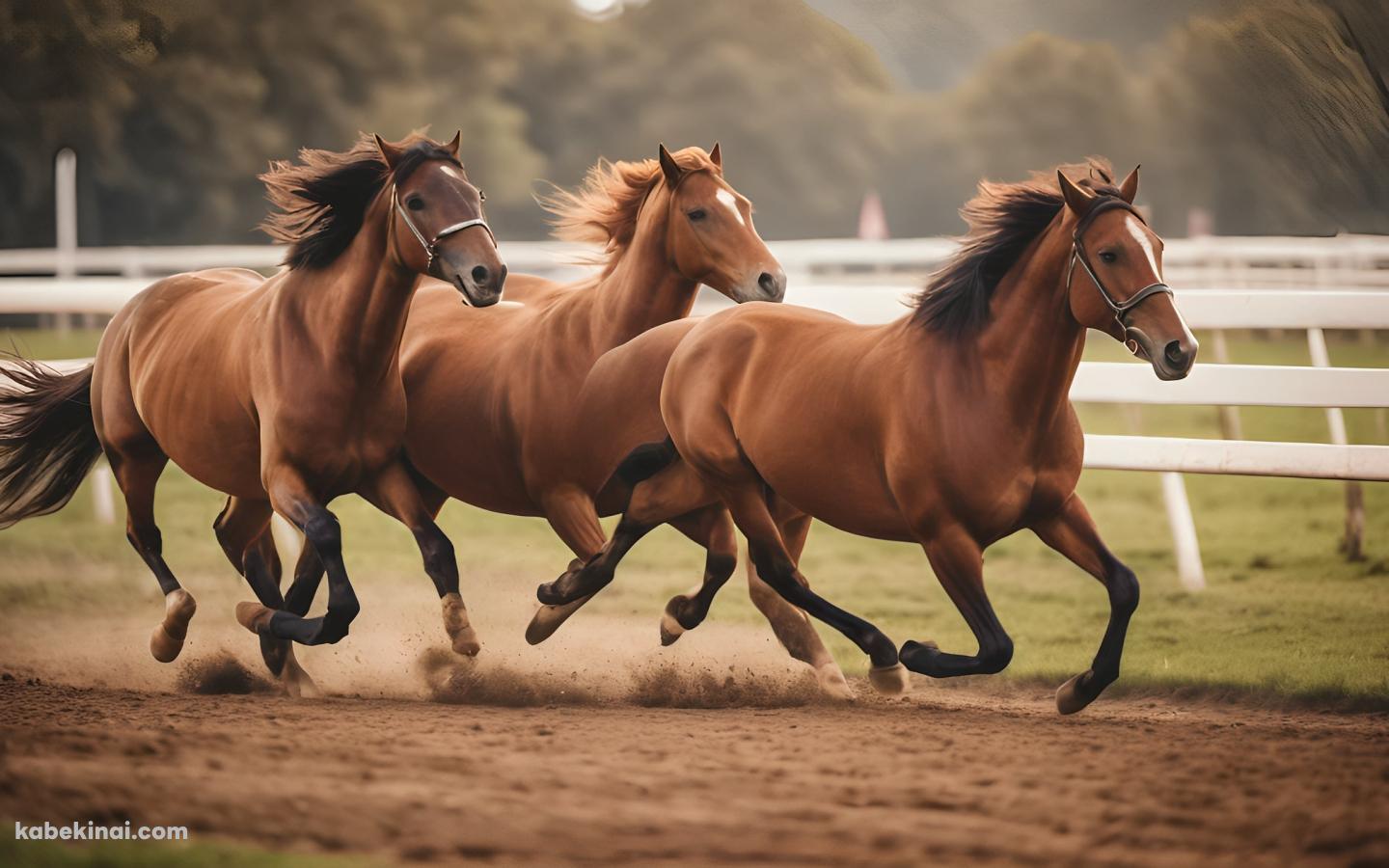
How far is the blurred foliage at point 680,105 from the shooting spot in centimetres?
655

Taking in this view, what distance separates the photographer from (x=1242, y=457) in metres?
6.26

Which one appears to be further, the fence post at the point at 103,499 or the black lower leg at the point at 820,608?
the fence post at the point at 103,499

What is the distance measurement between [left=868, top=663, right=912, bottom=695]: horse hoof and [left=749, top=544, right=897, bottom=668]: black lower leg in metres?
0.02

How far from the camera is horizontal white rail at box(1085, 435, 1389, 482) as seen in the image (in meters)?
5.95

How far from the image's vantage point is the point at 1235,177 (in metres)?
8.98

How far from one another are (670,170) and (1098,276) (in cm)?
193

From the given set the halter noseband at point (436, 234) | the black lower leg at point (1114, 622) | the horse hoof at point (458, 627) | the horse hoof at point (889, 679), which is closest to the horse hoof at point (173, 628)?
the horse hoof at point (458, 627)

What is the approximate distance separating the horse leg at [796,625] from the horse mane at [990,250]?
1.21m

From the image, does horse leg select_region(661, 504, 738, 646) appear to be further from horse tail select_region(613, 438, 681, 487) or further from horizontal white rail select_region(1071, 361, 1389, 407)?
horizontal white rail select_region(1071, 361, 1389, 407)

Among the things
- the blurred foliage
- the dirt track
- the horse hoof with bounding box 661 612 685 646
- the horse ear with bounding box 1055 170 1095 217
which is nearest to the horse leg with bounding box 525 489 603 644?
the horse hoof with bounding box 661 612 685 646

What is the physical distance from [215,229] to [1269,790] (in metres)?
22.1

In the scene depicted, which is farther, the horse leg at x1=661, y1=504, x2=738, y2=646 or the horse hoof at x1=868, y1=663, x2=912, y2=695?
the horse leg at x1=661, y1=504, x2=738, y2=646

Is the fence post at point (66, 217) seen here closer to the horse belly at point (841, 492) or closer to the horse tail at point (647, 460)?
the horse tail at point (647, 460)

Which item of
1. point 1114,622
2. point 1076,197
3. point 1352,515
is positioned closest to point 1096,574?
point 1114,622
